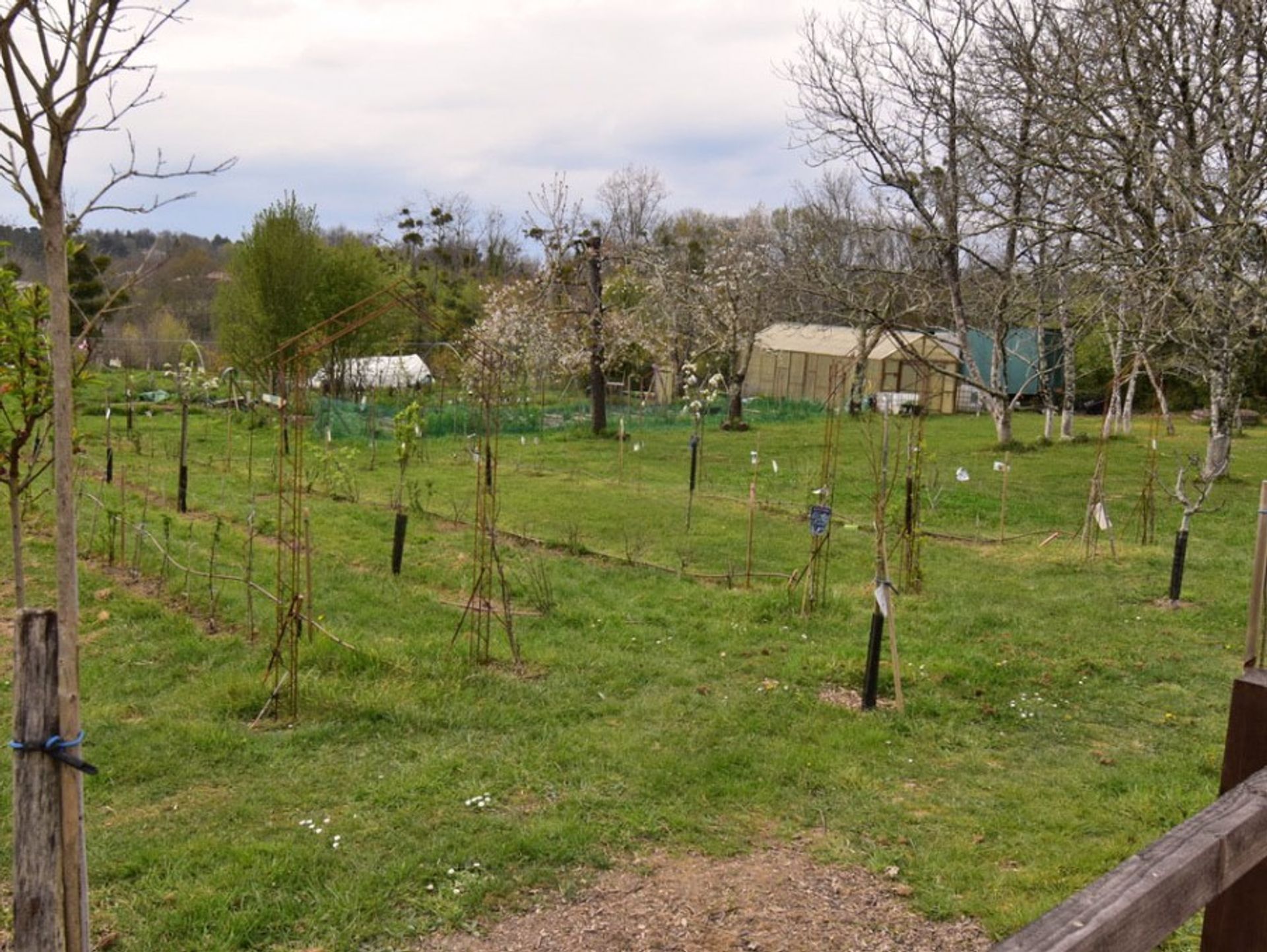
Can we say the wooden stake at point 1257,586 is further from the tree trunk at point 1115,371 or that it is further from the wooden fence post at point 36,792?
the tree trunk at point 1115,371

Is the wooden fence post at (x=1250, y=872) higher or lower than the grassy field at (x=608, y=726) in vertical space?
higher

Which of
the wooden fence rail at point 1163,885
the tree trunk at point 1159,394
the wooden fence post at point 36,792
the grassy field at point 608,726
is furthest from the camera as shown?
the tree trunk at point 1159,394

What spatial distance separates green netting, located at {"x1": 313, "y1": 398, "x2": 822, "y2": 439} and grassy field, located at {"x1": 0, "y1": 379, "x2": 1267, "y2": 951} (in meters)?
8.58

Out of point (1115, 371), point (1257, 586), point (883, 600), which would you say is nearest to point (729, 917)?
point (1257, 586)

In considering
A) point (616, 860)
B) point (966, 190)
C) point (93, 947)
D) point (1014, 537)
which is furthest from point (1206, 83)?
point (93, 947)

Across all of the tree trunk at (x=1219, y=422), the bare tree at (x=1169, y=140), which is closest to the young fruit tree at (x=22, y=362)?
the bare tree at (x=1169, y=140)

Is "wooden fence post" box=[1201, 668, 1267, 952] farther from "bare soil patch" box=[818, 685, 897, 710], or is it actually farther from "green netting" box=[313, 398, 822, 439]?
"green netting" box=[313, 398, 822, 439]

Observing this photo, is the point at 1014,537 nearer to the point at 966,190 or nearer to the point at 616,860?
the point at 966,190

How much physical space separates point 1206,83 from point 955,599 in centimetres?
711

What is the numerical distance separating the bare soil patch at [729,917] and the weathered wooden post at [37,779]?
1.53m

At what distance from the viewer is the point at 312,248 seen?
69.8 ft

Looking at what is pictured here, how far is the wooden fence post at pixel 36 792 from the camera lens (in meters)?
1.71

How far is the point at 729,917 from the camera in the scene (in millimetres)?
3273

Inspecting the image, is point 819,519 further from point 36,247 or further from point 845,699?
point 36,247
